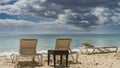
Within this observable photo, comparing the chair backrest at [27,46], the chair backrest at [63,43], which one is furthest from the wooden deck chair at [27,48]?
the chair backrest at [63,43]

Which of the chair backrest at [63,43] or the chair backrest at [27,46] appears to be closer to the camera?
the chair backrest at [27,46]

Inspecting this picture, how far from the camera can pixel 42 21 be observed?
61.8 metres

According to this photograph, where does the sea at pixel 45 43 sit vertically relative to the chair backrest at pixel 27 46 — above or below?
below

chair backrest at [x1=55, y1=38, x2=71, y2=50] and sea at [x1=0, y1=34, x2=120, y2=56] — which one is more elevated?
chair backrest at [x1=55, y1=38, x2=71, y2=50]

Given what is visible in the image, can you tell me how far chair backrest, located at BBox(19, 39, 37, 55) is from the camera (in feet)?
32.9

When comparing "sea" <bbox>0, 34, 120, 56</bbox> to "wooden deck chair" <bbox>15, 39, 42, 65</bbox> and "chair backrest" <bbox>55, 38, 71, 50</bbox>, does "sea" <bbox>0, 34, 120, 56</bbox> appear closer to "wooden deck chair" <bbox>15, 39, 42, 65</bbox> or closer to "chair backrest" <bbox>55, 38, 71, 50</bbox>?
"chair backrest" <bbox>55, 38, 71, 50</bbox>

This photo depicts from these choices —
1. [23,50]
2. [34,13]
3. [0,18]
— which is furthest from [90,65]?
[34,13]

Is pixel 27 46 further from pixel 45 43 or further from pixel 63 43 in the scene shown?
pixel 45 43

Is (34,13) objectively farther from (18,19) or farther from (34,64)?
(34,64)

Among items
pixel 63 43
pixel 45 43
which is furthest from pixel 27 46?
pixel 45 43

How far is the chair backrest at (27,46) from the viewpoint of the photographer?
32.9 feet

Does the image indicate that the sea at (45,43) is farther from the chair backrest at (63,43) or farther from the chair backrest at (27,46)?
the chair backrest at (27,46)

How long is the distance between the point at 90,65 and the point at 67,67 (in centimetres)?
80

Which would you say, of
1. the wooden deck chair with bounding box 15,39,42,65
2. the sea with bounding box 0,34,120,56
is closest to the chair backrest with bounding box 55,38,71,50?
the wooden deck chair with bounding box 15,39,42,65
